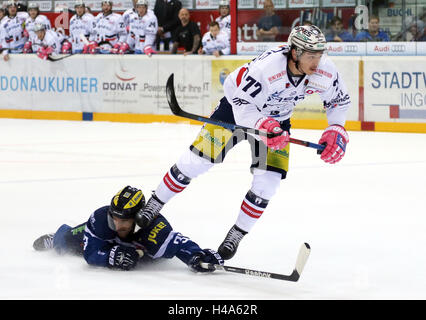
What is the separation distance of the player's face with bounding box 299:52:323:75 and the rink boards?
717 cm

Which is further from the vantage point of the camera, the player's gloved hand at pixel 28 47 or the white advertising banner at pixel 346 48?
the player's gloved hand at pixel 28 47

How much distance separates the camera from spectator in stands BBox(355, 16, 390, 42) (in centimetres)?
1221

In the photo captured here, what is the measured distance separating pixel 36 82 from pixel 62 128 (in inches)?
79.6

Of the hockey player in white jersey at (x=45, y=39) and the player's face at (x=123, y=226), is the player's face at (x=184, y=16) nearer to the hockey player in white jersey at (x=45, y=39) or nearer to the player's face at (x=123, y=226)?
the hockey player in white jersey at (x=45, y=39)

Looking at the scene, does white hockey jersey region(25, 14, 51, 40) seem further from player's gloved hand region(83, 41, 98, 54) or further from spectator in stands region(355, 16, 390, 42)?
spectator in stands region(355, 16, 390, 42)

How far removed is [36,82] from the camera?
49.5 ft

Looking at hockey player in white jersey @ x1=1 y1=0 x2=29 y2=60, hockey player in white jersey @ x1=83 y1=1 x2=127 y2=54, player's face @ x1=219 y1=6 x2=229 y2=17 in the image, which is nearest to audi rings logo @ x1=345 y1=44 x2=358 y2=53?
player's face @ x1=219 y1=6 x2=229 y2=17

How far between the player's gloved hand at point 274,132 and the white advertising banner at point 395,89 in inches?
289

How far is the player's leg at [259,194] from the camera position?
200 inches

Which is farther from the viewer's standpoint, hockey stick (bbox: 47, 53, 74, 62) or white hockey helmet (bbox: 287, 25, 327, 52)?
hockey stick (bbox: 47, 53, 74, 62)

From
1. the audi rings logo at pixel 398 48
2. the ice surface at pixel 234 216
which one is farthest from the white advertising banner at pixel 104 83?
the audi rings logo at pixel 398 48

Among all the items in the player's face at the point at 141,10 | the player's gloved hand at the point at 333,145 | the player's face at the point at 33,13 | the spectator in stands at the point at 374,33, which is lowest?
the player's gloved hand at the point at 333,145

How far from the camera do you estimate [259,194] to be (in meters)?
5.07

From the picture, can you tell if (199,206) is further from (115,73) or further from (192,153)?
(115,73)
